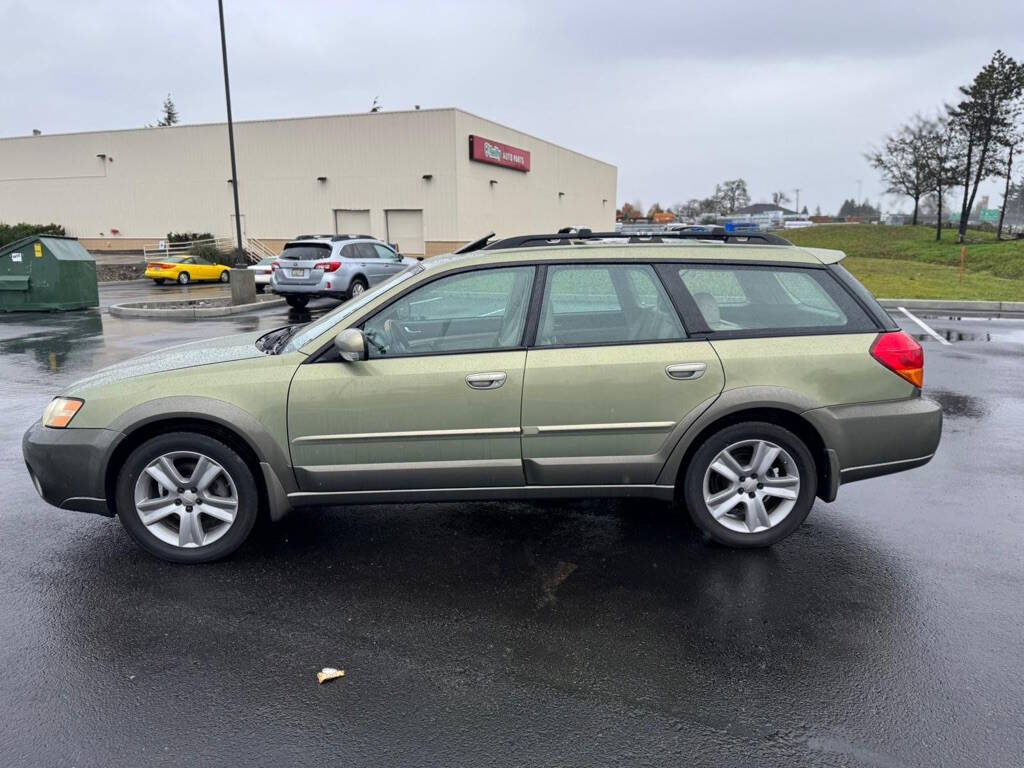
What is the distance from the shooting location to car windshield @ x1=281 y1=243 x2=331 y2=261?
59.6 feet

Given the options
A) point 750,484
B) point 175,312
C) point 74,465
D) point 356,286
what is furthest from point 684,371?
point 356,286

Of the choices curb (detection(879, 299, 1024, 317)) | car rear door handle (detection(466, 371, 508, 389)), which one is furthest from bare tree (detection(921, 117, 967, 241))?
car rear door handle (detection(466, 371, 508, 389))

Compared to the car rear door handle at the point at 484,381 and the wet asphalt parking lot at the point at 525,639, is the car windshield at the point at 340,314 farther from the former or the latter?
the wet asphalt parking lot at the point at 525,639

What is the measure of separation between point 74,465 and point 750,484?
3.56m

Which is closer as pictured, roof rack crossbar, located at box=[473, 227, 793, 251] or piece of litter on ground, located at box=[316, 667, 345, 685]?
piece of litter on ground, located at box=[316, 667, 345, 685]

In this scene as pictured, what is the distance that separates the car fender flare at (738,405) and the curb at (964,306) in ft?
46.5

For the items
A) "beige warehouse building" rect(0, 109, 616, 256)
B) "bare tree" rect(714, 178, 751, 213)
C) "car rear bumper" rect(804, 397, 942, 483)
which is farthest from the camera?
"bare tree" rect(714, 178, 751, 213)

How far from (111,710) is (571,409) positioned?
2389 millimetres

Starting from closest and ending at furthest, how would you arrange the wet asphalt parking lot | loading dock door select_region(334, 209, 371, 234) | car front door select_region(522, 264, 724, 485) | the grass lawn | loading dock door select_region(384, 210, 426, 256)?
the wet asphalt parking lot < car front door select_region(522, 264, 724, 485) < the grass lawn < loading dock door select_region(384, 210, 426, 256) < loading dock door select_region(334, 209, 371, 234)

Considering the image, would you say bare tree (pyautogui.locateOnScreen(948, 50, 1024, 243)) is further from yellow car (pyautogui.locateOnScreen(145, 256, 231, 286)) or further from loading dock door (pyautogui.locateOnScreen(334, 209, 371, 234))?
yellow car (pyautogui.locateOnScreen(145, 256, 231, 286))

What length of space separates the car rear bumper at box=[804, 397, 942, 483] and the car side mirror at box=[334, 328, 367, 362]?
2.37 m

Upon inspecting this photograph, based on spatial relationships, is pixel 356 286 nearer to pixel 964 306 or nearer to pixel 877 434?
pixel 964 306

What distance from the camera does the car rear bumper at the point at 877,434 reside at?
13.2ft

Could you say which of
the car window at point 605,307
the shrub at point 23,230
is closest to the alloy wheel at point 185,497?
the car window at point 605,307
